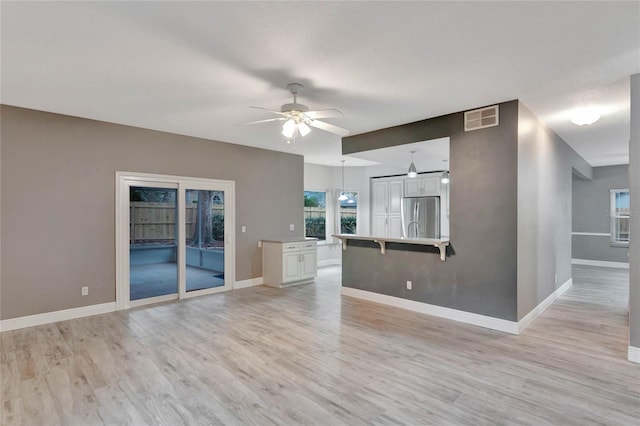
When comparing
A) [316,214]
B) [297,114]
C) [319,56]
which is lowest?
[316,214]

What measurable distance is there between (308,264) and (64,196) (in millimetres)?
4066

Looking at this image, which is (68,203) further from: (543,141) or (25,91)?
(543,141)

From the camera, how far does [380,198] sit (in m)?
8.73

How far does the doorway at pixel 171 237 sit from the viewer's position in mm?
4898

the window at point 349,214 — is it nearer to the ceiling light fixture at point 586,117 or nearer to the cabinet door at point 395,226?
the cabinet door at point 395,226

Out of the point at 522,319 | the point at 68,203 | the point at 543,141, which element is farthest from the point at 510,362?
the point at 68,203

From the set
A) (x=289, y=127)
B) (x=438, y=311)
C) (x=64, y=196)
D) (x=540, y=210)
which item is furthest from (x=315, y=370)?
(x=64, y=196)

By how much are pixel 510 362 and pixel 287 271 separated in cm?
395

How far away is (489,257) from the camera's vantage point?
13.1ft

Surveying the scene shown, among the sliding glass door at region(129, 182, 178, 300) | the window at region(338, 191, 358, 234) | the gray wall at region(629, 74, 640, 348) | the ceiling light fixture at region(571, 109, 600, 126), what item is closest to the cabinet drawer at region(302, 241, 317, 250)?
the sliding glass door at region(129, 182, 178, 300)

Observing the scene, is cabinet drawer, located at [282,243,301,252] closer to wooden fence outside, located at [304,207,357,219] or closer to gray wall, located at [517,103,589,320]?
wooden fence outside, located at [304,207,357,219]

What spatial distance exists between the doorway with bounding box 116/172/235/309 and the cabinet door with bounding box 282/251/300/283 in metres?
0.95

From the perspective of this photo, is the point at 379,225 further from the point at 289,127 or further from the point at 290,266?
the point at 289,127

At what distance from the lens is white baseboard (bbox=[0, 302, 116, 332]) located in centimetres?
400
